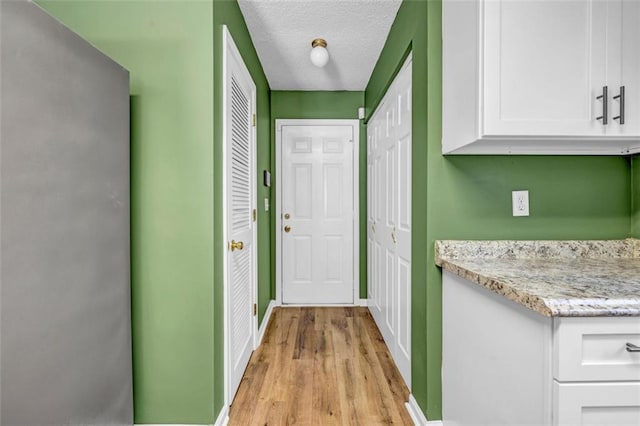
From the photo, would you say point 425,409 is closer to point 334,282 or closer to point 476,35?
point 476,35

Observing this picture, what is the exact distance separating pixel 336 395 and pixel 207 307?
98cm

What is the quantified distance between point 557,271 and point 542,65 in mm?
765

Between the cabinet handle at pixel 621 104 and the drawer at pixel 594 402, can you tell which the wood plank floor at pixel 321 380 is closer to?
the drawer at pixel 594 402

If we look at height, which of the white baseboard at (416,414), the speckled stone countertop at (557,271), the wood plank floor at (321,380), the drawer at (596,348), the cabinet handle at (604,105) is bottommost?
the wood plank floor at (321,380)

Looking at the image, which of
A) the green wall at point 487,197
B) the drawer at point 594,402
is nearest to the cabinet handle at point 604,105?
the green wall at point 487,197

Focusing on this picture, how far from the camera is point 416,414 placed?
176 cm

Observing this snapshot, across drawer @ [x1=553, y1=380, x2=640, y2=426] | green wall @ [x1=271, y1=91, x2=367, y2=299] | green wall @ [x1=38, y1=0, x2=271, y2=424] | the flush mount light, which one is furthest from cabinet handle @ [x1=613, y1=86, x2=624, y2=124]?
green wall @ [x1=271, y1=91, x2=367, y2=299]

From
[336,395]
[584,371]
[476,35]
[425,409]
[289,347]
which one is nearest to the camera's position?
[584,371]

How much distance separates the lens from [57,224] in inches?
40.9

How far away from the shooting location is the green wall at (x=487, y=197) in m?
1.61

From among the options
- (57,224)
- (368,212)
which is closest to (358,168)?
(368,212)

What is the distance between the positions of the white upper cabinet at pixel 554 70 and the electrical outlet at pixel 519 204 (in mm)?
375

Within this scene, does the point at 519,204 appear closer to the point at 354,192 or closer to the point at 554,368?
the point at 554,368

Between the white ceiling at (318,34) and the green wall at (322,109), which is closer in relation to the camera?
the white ceiling at (318,34)
